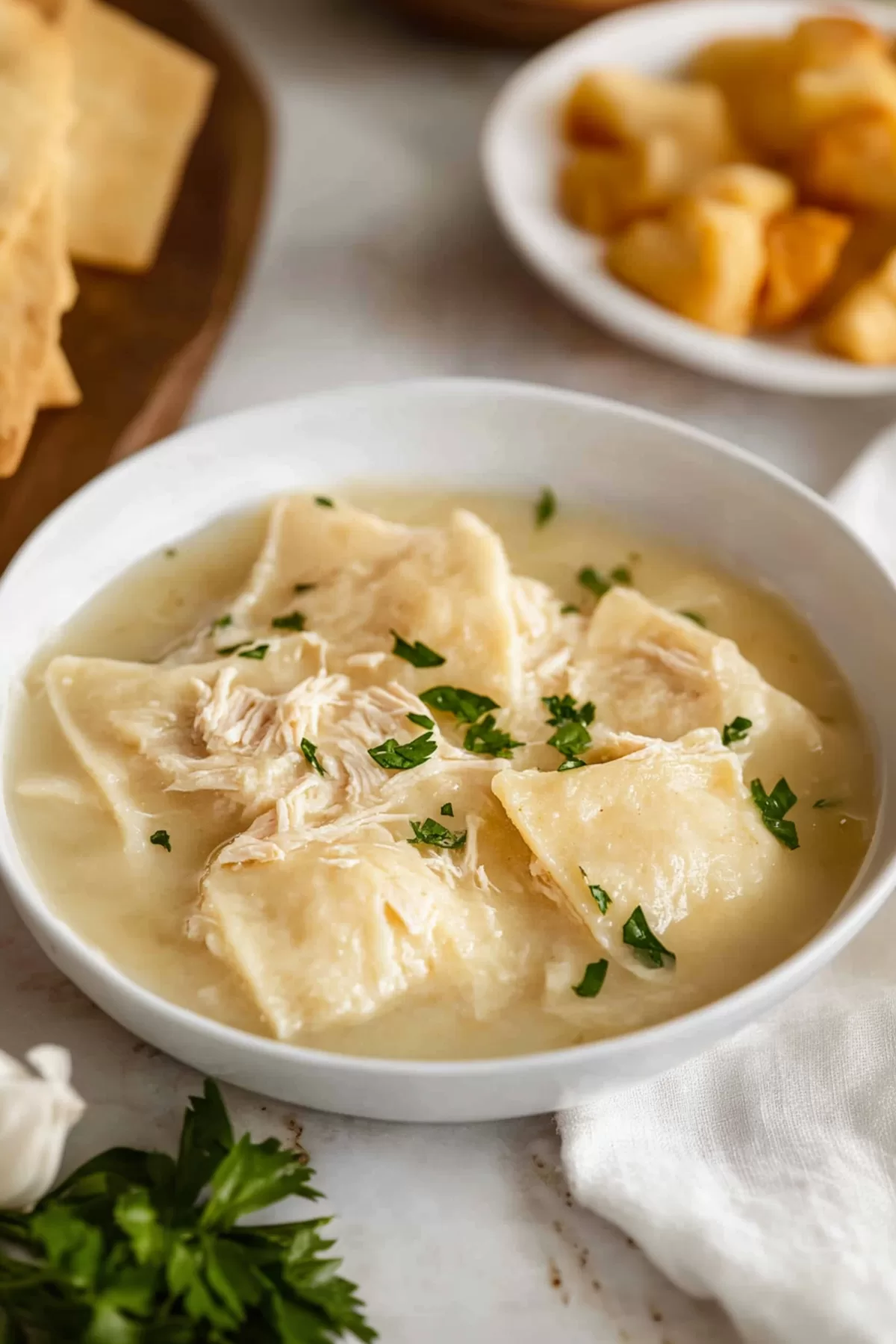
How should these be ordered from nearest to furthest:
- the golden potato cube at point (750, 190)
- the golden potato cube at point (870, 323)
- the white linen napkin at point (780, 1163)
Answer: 1. the white linen napkin at point (780, 1163)
2. the golden potato cube at point (870, 323)
3. the golden potato cube at point (750, 190)

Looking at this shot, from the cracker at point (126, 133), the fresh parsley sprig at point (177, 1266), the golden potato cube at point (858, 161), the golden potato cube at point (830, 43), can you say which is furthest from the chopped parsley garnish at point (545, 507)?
the golden potato cube at point (830, 43)

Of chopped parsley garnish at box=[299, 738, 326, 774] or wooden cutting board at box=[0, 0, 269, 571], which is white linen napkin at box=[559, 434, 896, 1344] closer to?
chopped parsley garnish at box=[299, 738, 326, 774]

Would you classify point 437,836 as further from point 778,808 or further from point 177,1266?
point 177,1266

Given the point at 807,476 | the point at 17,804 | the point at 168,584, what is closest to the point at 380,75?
the point at 807,476

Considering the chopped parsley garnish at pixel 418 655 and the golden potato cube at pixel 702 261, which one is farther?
the golden potato cube at pixel 702 261

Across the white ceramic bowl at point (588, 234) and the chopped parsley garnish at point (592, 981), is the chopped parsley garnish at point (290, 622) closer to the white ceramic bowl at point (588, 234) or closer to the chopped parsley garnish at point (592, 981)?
the chopped parsley garnish at point (592, 981)

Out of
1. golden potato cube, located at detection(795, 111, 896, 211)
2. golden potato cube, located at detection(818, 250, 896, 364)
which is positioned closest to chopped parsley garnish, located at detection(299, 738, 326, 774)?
golden potato cube, located at detection(818, 250, 896, 364)

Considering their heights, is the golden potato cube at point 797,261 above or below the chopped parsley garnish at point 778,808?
above
